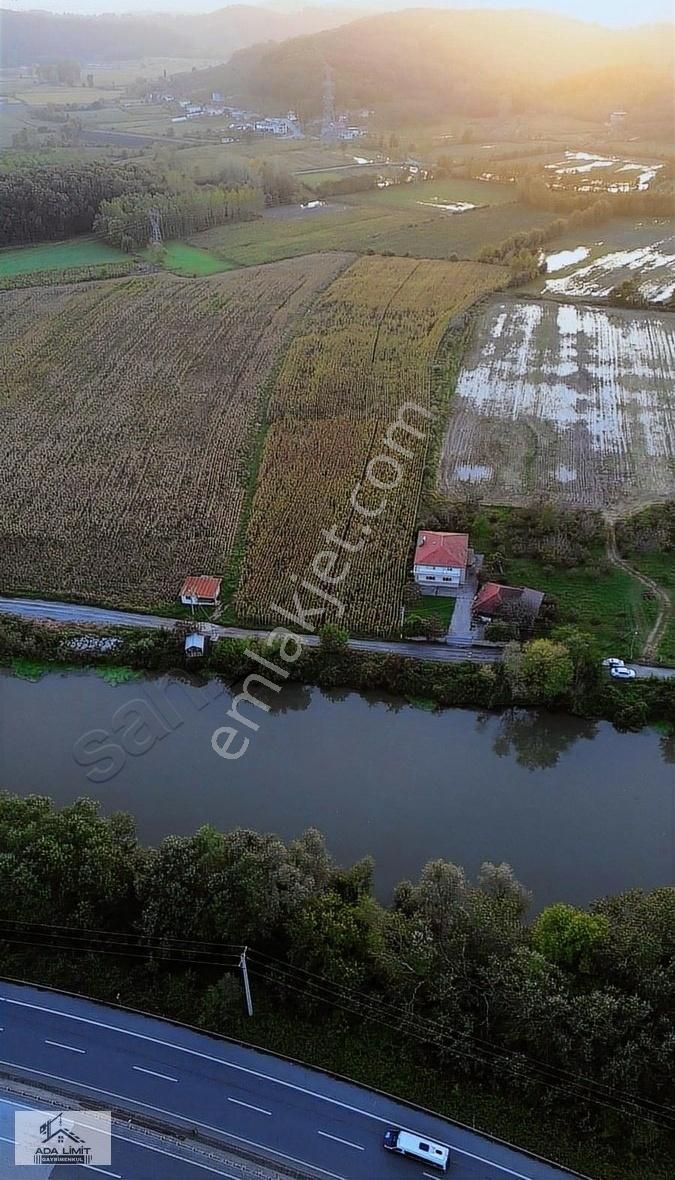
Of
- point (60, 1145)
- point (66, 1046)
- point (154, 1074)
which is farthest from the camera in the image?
point (66, 1046)

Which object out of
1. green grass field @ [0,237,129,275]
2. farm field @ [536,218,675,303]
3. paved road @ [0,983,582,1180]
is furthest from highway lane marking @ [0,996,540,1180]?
green grass field @ [0,237,129,275]

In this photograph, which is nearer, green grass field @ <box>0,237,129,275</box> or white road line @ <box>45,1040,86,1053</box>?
white road line @ <box>45,1040,86,1053</box>

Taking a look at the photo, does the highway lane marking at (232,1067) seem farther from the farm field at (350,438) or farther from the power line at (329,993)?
the farm field at (350,438)

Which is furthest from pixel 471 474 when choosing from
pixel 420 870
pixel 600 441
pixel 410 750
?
pixel 420 870

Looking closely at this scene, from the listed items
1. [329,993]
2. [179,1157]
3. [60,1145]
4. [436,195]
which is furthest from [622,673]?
[436,195]

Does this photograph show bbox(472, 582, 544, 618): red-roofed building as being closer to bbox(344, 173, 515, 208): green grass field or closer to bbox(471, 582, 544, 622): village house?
bbox(471, 582, 544, 622): village house

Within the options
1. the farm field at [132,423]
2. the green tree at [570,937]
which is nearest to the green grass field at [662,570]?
the green tree at [570,937]

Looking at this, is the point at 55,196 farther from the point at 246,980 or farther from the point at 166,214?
the point at 246,980
